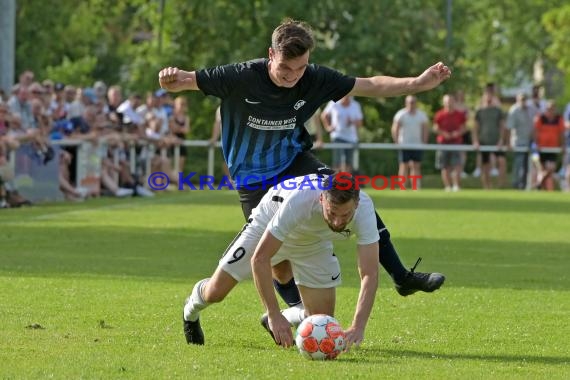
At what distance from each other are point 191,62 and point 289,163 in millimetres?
34979

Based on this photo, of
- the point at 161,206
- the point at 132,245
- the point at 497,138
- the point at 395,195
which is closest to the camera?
the point at 132,245

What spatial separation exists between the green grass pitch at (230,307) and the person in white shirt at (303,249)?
28 cm

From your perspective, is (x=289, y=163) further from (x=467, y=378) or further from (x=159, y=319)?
(x=467, y=378)

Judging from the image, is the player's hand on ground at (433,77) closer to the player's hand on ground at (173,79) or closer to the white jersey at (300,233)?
→ the white jersey at (300,233)

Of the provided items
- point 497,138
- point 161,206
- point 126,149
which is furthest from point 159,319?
point 497,138

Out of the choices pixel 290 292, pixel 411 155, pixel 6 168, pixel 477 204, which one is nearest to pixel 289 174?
pixel 290 292

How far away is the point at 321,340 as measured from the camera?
27.3 feet

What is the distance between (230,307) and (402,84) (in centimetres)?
241

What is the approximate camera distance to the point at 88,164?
25766 mm

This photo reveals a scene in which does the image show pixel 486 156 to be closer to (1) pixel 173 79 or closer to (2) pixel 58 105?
(2) pixel 58 105

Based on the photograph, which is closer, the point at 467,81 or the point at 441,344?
the point at 441,344

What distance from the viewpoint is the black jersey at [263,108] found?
31.2 ft

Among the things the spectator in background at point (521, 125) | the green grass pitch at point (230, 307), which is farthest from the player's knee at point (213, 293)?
the spectator in background at point (521, 125)

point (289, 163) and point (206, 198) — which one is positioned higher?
point (289, 163)
